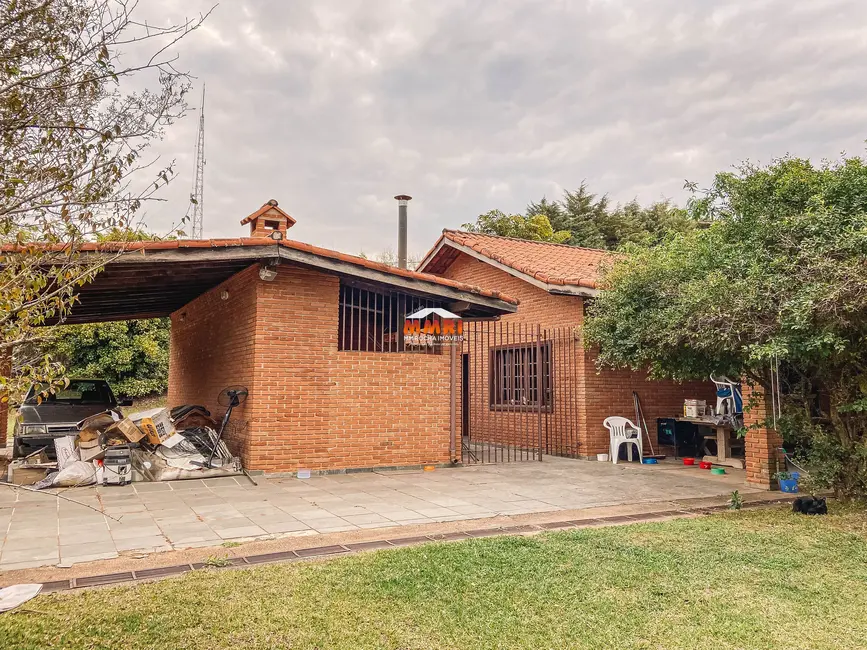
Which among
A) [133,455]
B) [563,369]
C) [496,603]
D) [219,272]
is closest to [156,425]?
[133,455]

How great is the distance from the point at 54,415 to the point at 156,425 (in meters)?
3.26

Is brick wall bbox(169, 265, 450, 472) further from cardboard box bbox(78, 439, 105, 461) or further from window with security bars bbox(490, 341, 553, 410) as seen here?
window with security bars bbox(490, 341, 553, 410)

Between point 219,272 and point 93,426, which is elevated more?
point 219,272

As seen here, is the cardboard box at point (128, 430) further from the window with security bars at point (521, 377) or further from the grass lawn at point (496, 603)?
the window with security bars at point (521, 377)

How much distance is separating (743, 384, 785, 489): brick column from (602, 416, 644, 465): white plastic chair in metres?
2.83

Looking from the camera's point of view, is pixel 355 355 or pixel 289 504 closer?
pixel 289 504

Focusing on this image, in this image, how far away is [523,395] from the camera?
12711mm

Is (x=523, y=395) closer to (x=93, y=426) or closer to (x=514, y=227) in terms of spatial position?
(x=93, y=426)

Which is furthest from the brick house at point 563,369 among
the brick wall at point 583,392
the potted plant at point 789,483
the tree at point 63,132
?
the tree at point 63,132

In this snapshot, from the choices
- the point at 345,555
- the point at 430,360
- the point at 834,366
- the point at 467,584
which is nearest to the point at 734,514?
the point at 834,366

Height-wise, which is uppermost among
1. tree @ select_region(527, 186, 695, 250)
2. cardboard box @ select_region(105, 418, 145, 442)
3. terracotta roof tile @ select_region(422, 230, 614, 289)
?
tree @ select_region(527, 186, 695, 250)

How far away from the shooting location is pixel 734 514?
6.43 metres

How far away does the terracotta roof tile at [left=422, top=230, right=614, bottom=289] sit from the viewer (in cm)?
1151

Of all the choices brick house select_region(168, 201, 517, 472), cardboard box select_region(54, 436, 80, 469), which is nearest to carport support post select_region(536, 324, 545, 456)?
brick house select_region(168, 201, 517, 472)
